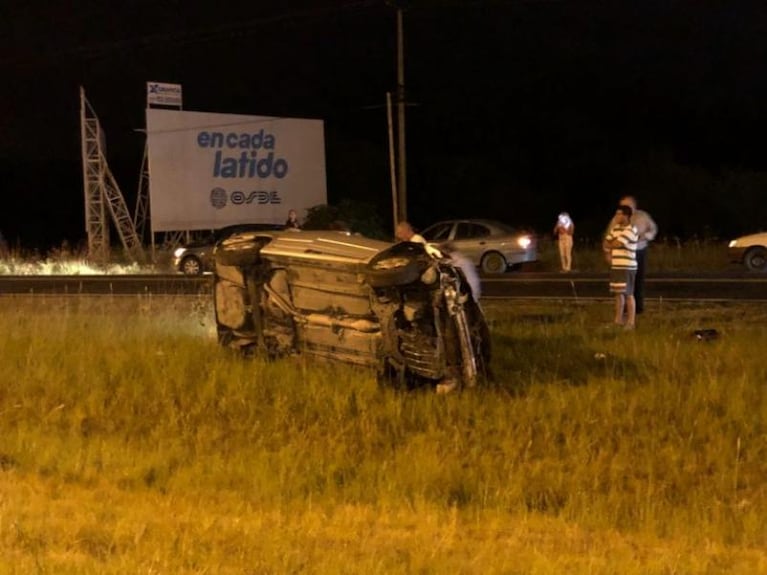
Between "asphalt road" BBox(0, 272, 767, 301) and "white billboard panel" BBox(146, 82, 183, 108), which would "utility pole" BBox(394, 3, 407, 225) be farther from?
"white billboard panel" BBox(146, 82, 183, 108)

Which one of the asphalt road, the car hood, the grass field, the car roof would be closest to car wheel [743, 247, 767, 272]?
the car hood

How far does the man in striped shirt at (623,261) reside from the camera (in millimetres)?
12406

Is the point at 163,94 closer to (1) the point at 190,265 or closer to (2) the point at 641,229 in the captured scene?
(1) the point at 190,265

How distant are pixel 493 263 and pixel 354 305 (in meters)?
17.1

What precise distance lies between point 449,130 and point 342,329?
62.3 m

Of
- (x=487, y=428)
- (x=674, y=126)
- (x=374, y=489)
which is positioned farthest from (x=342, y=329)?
(x=674, y=126)

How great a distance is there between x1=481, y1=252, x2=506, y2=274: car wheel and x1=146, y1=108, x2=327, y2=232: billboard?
14.1 metres

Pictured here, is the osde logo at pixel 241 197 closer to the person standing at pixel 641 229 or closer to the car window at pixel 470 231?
the car window at pixel 470 231

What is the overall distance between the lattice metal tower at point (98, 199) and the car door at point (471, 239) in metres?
13.3

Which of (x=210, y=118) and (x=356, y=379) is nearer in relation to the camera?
(x=356, y=379)

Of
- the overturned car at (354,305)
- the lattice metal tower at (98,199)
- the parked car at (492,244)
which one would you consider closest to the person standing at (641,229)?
the overturned car at (354,305)

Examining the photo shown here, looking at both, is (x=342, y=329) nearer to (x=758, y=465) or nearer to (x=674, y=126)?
(x=758, y=465)

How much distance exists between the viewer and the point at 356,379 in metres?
9.12

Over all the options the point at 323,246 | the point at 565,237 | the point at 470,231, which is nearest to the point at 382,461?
the point at 323,246
